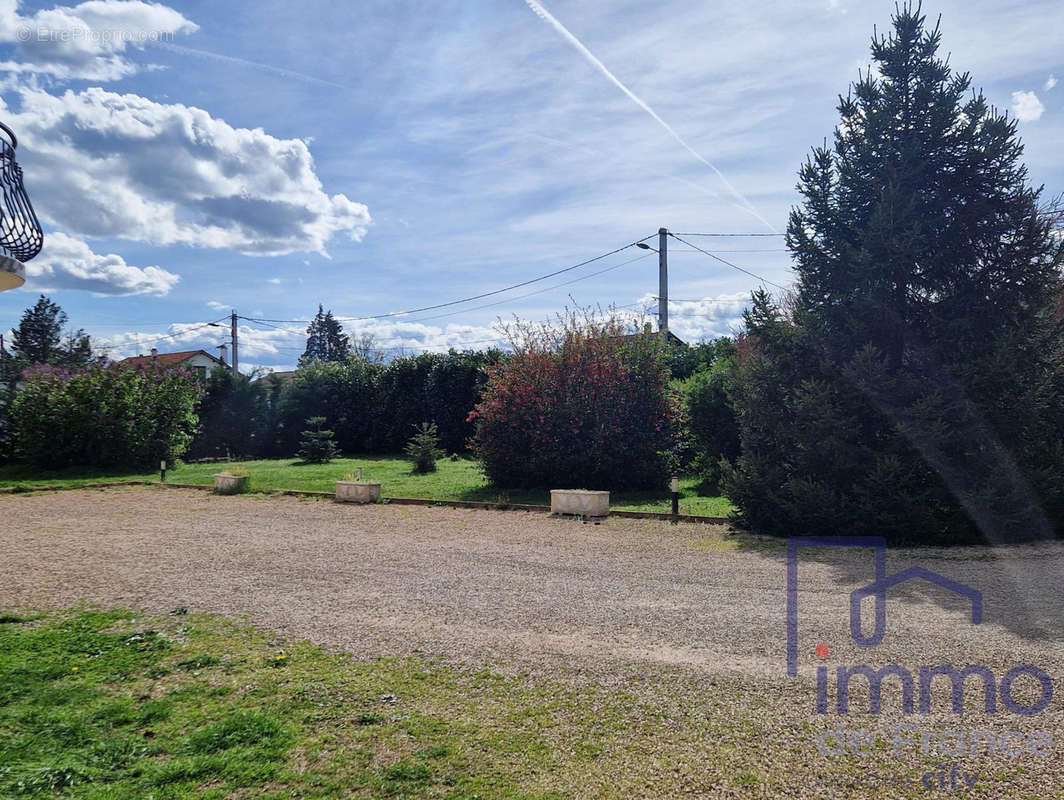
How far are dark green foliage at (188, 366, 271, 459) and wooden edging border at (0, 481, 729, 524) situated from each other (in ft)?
26.1

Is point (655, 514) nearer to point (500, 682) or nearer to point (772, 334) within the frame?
point (772, 334)

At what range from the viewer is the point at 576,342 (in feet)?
43.5

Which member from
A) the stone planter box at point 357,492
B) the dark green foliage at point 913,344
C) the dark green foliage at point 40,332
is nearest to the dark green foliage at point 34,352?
the dark green foliage at point 40,332

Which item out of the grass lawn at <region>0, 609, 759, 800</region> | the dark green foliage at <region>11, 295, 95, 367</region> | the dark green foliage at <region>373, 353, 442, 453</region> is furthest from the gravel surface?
the dark green foliage at <region>11, 295, 95, 367</region>

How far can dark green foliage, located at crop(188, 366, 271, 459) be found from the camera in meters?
23.6

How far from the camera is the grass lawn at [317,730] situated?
2.99 m

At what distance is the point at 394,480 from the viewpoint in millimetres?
15180

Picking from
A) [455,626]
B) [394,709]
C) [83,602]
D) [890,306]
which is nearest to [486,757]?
[394,709]

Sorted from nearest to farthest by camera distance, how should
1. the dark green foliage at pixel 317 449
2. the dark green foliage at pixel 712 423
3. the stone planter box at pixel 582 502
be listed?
1. the stone planter box at pixel 582 502
2. the dark green foliage at pixel 712 423
3. the dark green foliage at pixel 317 449

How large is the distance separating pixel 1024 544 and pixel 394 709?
8.16 metres

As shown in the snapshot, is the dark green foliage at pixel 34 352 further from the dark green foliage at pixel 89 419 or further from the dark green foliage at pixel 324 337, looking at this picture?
the dark green foliage at pixel 324 337

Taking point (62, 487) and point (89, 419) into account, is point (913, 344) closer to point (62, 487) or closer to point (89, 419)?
point (62, 487)

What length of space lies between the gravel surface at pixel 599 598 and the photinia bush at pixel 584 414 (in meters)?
2.58

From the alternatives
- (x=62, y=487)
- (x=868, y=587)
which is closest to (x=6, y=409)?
(x=62, y=487)
